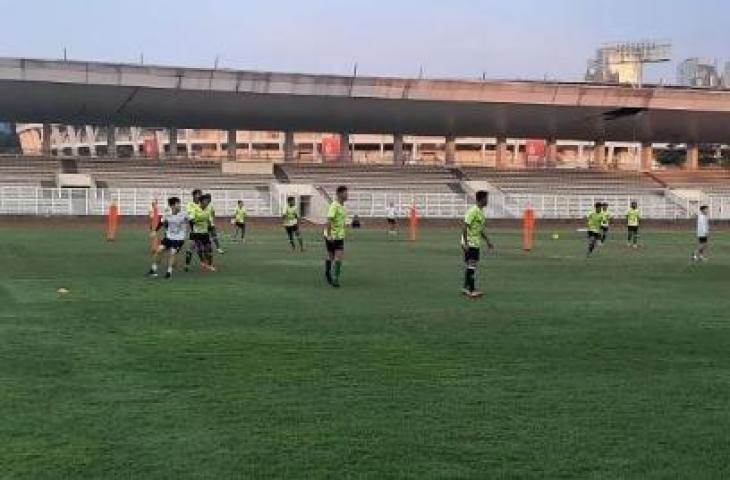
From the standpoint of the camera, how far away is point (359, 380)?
8773 mm

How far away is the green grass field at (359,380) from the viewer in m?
6.29

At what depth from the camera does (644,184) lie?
202 ft

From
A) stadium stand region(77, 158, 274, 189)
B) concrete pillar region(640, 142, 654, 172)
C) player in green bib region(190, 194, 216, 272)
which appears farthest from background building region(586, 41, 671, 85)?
player in green bib region(190, 194, 216, 272)

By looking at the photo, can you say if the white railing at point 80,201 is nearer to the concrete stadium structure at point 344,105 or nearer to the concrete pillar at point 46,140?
the concrete stadium structure at point 344,105

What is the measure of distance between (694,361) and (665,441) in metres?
3.35

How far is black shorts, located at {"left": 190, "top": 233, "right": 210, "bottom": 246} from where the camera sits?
20531mm

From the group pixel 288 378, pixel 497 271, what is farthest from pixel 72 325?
pixel 497 271

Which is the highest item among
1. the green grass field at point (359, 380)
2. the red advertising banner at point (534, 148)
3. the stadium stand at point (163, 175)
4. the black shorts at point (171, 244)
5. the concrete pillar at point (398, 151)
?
the red advertising banner at point (534, 148)

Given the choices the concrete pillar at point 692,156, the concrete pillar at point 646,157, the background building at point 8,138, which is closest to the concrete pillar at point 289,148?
the concrete pillar at point 646,157

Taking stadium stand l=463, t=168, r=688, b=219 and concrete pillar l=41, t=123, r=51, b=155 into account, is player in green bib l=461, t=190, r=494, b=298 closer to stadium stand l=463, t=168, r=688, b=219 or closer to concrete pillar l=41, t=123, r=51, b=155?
stadium stand l=463, t=168, r=688, b=219

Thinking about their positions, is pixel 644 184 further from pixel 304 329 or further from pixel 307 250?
pixel 304 329

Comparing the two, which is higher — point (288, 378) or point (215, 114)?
point (215, 114)

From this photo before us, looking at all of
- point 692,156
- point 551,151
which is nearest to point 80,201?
point 551,151

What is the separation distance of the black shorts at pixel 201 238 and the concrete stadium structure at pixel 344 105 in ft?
104
